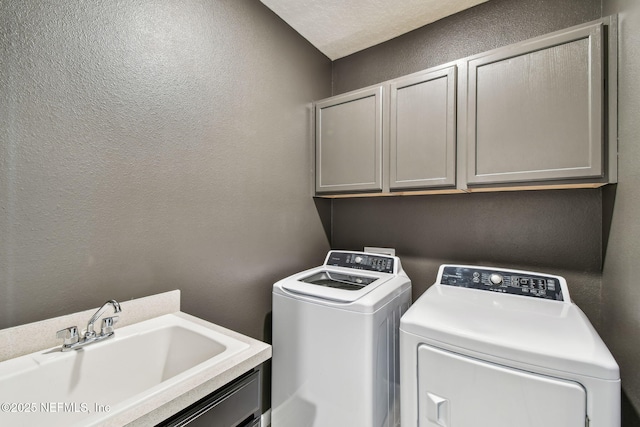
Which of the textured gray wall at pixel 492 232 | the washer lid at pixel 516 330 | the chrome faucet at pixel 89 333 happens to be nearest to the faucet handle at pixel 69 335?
the chrome faucet at pixel 89 333

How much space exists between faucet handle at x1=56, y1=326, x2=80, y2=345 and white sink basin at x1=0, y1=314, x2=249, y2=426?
0.04m

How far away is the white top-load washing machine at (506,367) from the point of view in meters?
0.85

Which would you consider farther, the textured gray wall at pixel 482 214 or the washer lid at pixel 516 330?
the textured gray wall at pixel 482 214

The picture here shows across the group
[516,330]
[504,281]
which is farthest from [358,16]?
[516,330]

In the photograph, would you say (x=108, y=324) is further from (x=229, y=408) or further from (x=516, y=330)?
(x=516, y=330)

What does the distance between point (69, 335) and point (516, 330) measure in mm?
1570

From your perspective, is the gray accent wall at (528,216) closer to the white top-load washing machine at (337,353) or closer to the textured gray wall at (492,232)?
the textured gray wall at (492,232)

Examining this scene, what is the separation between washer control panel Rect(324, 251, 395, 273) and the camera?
1.82 m

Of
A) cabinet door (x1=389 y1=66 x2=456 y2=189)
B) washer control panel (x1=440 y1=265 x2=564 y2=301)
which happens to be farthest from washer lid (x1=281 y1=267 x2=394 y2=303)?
cabinet door (x1=389 y1=66 x2=456 y2=189)

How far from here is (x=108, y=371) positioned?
94cm

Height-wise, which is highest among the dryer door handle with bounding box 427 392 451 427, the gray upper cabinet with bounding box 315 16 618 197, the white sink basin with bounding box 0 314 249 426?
the gray upper cabinet with bounding box 315 16 618 197

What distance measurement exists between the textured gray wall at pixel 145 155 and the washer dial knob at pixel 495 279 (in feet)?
4.08

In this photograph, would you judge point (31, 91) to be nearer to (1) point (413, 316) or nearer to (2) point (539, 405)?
(1) point (413, 316)

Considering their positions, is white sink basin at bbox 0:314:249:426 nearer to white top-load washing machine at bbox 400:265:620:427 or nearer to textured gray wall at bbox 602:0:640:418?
white top-load washing machine at bbox 400:265:620:427
